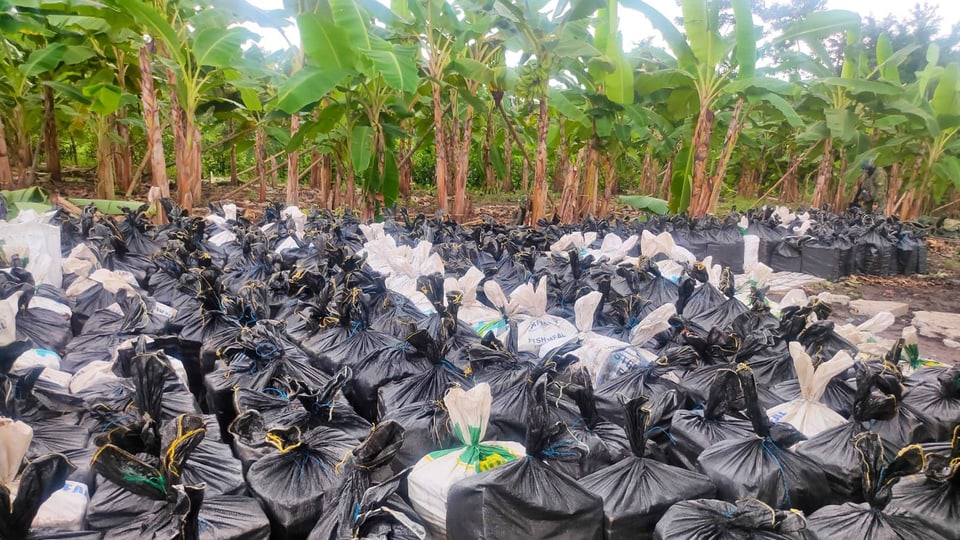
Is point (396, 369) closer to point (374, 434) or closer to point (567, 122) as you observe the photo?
point (374, 434)

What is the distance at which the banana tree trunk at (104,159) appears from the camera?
8.30 m

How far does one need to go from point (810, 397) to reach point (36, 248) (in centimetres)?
381

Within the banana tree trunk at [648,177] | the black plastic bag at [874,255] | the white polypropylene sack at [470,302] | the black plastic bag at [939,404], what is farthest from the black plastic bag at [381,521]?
the banana tree trunk at [648,177]

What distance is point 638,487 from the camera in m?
1.45

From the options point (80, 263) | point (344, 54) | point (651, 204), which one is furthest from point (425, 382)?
point (651, 204)

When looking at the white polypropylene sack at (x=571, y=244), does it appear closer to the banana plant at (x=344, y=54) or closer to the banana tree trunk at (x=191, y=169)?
the banana plant at (x=344, y=54)

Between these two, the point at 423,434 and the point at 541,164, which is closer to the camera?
the point at 423,434

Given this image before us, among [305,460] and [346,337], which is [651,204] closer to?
[346,337]

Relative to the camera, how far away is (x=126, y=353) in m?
1.85

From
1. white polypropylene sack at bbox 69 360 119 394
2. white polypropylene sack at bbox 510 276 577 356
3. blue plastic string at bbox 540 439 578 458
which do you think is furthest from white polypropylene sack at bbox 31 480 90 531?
white polypropylene sack at bbox 510 276 577 356

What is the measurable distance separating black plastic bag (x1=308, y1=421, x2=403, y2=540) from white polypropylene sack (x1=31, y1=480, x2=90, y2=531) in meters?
0.54

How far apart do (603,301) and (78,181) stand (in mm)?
11357

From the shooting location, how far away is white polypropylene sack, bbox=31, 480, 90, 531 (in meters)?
1.28

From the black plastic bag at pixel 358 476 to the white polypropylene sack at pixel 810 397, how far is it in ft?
4.22
